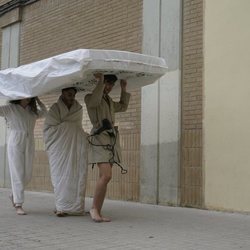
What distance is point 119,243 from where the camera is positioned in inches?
208

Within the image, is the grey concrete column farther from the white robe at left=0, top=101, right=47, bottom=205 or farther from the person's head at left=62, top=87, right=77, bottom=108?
the white robe at left=0, top=101, right=47, bottom=205

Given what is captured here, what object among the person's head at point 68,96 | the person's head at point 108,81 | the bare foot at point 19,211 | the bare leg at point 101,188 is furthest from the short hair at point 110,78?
the bare foot at point 19,211

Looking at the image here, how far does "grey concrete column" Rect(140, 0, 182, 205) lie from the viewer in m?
8.00

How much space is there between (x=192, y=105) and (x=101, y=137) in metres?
1.75

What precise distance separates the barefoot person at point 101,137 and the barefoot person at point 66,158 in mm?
311

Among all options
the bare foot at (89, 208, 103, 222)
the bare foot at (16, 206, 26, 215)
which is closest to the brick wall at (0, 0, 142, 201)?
the bare foot at (16, 206, 26, 215)

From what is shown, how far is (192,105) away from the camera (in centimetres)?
779

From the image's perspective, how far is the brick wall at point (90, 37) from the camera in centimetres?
880

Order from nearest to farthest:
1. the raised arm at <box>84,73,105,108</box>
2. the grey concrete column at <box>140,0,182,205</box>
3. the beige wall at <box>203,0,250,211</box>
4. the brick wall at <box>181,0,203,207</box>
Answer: the raised arm at <box>84,73,105,108</box>
the beige wall at <box>203,0,250,211</box>
the brick wall at <box>181,0,203,207</box>
the grey concrete column at <box>140,0,182,205</box>

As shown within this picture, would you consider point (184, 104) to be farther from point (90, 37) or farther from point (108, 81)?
point (90, 37)

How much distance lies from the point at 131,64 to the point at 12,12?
22.7 ft

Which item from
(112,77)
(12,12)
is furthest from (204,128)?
(12,12)

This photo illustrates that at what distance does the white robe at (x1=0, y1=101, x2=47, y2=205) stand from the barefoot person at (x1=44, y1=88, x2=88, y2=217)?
1.41ft

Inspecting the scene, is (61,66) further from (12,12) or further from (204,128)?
(12,12)
